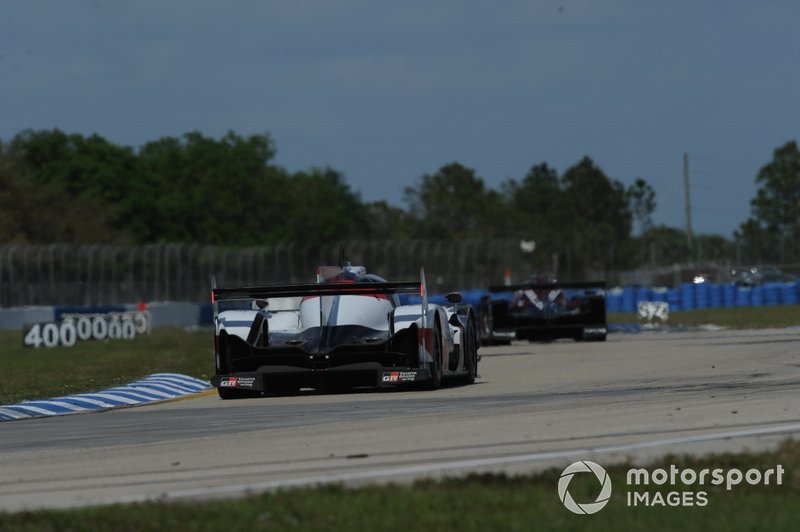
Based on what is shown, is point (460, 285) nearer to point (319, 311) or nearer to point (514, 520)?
point (319, 311)

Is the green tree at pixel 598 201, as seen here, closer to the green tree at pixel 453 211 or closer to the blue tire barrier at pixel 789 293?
the green tree at pixel 453 211

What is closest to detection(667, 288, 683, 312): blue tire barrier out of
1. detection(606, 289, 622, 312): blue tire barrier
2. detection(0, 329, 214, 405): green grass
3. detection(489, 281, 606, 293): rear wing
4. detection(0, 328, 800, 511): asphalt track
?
detection(606, 289, 622, 312): blue tire barrier

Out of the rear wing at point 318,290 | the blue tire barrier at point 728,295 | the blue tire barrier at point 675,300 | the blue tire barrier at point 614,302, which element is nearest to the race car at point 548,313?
the rear wing at point 318,290

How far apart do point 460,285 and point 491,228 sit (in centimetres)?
7477

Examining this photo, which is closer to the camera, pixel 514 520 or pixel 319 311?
pixel 514 520

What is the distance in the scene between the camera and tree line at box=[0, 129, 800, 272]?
336ft

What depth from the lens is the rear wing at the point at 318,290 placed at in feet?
52.4

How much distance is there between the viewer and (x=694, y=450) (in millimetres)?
8344

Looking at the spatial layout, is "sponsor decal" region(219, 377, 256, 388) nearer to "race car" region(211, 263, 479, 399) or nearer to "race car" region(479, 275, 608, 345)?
"race car" region(211, 263, 479, 399)

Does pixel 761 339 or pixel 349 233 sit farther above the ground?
pixel 349 233

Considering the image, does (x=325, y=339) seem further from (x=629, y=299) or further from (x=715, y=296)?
(x=629, y=299)

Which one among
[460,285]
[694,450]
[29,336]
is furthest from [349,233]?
[694,450]

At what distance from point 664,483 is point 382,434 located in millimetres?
3032

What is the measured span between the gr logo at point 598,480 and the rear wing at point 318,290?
8.06 m
